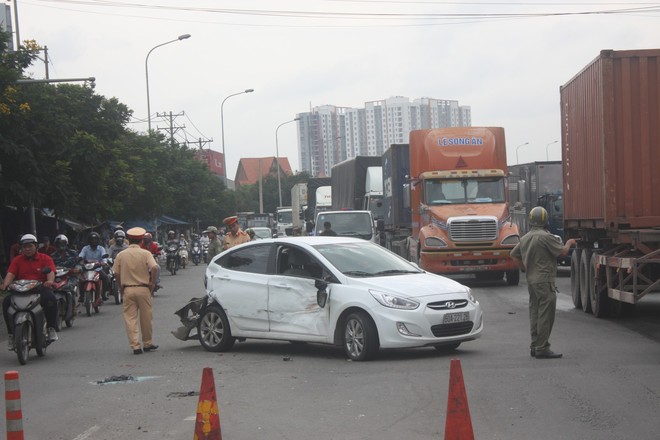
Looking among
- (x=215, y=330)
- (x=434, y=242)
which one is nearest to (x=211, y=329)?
(x=215, y=330)

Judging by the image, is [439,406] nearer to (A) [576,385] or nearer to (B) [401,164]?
(A) [576,385]

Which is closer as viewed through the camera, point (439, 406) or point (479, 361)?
point (439, 406)

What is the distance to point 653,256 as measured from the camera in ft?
44.1

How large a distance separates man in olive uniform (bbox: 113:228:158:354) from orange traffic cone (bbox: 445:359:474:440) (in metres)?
7.54

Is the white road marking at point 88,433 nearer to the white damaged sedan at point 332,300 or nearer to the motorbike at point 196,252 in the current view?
the white damaged sedan at point 332,300

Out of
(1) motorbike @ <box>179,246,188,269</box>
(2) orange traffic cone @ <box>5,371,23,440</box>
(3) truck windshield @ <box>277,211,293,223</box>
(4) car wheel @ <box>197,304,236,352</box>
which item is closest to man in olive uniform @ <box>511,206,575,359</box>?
(4) car wheel @ <box>197,304,236,352</box>

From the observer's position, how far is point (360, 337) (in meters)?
11.4

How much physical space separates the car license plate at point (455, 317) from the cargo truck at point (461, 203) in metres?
11.4

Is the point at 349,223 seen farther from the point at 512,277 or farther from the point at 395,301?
the point at 395,301

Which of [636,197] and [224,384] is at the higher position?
[636,197]

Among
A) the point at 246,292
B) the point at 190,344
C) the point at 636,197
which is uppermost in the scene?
the point at 636,197

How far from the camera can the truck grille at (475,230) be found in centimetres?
2286

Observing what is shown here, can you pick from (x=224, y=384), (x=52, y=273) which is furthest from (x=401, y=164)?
(x=224, y=384)

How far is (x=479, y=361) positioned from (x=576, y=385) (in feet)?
6.19
